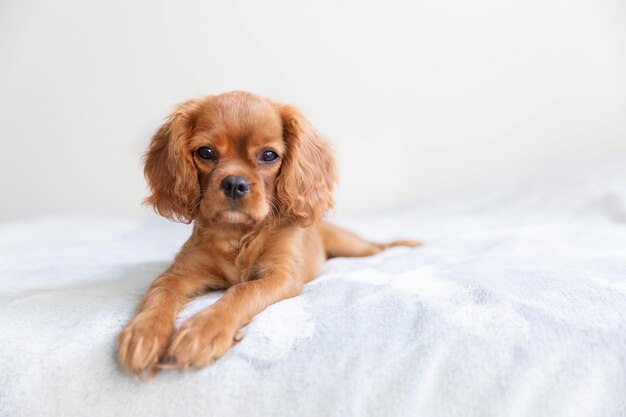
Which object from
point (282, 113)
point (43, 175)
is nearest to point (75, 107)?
point (43, 175)

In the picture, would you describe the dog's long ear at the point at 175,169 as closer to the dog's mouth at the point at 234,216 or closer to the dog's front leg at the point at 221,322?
the dog's mouth at the point at 234,216

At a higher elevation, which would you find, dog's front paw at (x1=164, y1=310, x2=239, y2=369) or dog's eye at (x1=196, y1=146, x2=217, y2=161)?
dog's eye at (x1=196, y1=146, x2=217, y2=161)

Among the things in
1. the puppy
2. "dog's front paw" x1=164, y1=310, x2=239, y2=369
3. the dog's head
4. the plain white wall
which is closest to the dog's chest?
the puppy

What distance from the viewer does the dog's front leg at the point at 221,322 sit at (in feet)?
3.32

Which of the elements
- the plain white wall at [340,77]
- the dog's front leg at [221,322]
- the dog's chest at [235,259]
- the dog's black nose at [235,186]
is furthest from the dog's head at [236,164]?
the plain white wall at [340,77]

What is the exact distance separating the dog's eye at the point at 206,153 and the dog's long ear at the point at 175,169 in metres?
0.04

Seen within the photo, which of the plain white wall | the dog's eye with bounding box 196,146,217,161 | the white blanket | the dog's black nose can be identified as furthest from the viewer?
the plain white wall

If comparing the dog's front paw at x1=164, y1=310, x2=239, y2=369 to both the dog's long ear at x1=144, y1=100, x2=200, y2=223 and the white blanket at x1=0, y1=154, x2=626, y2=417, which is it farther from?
the dog's long ear at x1=144, y1=100, x2=200, y2=223

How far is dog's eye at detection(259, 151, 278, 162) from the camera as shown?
61.6 inches

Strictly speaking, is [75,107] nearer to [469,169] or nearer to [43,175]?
[43,175]

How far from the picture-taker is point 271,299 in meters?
1.33

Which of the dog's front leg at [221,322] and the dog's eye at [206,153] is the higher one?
the dog's eye at [206,153]

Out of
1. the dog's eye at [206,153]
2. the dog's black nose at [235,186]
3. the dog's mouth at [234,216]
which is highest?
the dog's eye at [206,153]

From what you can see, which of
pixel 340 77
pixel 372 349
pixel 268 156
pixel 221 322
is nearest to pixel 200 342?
pixel 221 322
